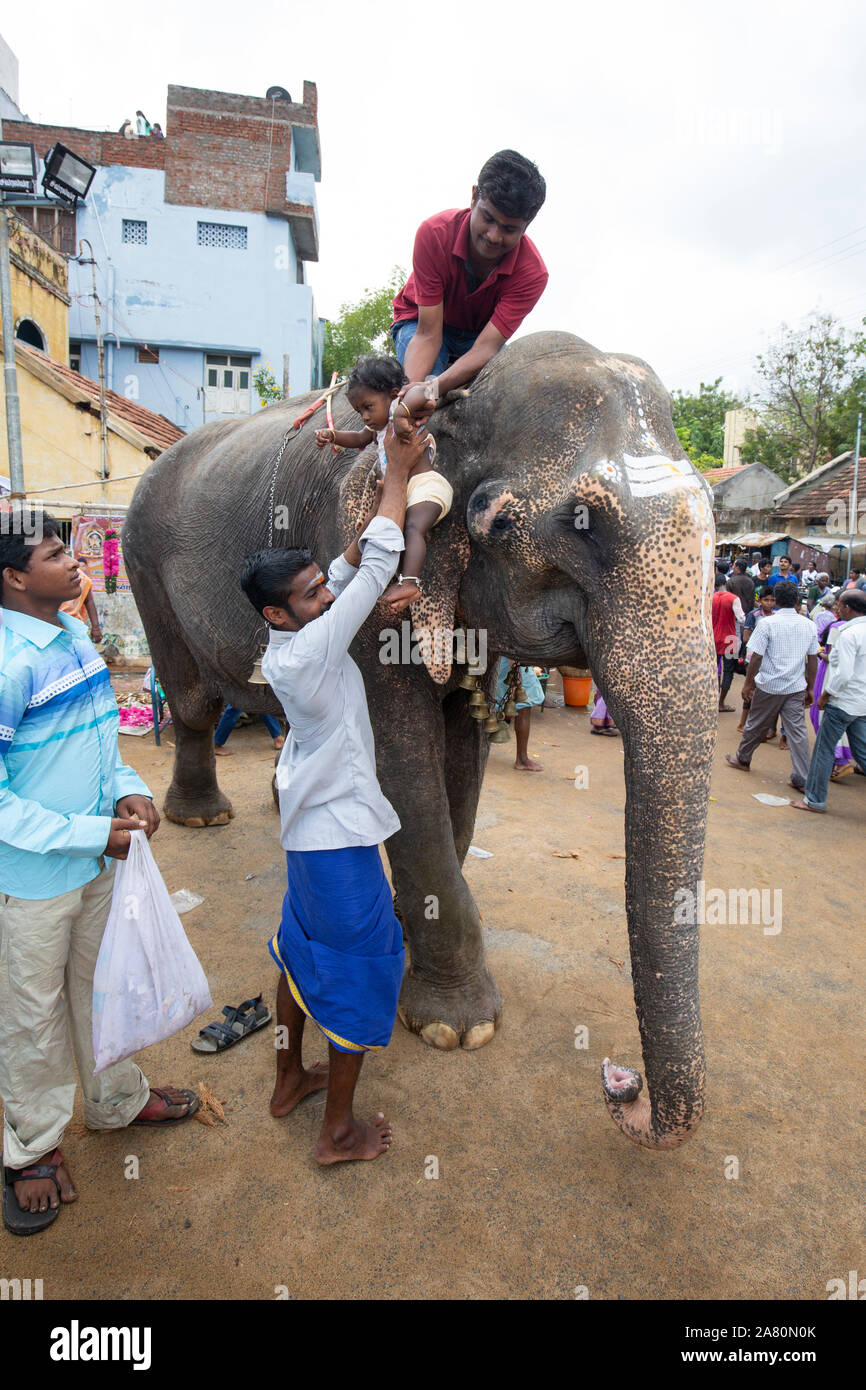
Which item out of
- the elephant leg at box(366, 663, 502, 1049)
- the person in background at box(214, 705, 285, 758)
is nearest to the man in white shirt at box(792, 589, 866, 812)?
the elephant leg at box(366, 663, 502, 1049)

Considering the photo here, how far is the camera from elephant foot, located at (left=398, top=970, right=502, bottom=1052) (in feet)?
10.4

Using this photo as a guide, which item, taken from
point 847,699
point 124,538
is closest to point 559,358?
point 124,538

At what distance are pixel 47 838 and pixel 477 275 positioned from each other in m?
2.48

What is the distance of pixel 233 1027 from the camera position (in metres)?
3.29

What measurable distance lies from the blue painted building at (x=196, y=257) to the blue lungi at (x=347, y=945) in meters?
23.4

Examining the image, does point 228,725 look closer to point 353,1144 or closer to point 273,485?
point 273,485

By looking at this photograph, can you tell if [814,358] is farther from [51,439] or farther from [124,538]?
[124,538]

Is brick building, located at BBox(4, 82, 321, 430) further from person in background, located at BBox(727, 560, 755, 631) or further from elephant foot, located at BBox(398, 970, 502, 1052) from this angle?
elephant foot, located at BBox(398, 970, 502, 1052)

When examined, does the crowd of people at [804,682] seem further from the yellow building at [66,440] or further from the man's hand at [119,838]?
the yellow building at [66,440]

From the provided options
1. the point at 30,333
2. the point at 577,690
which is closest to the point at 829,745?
the point at 577,690

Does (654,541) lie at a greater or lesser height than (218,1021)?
greater

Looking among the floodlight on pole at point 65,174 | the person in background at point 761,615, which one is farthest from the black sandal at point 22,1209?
the floodlight on pole at point 65,174
